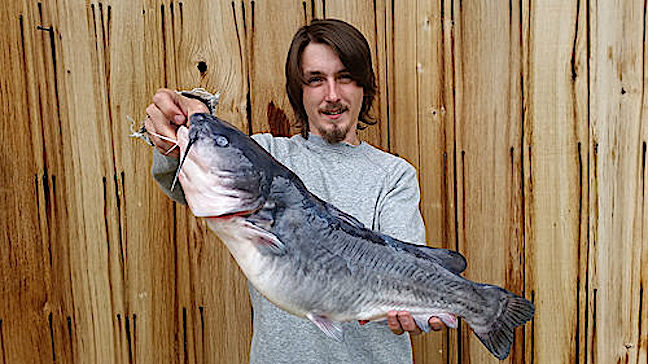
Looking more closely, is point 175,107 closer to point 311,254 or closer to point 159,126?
point 159,126

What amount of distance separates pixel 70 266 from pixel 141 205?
1.39 ft

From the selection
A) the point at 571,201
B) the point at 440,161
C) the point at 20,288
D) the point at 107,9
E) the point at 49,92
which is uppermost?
the point at 107,9

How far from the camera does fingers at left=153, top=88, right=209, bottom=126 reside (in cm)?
145

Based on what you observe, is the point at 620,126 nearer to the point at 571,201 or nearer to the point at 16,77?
the point at 571,201

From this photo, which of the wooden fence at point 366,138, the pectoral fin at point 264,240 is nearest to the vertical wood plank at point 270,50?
the wooden fence at point 366,138

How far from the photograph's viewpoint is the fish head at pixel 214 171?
50.9 inches

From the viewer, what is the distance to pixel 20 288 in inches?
95.0

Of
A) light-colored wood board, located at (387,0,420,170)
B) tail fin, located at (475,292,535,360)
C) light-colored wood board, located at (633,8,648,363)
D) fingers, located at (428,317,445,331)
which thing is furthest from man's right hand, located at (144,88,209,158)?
light-colored wood board, located at (633,8,648,363)

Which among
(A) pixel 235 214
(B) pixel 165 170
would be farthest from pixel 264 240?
(B) pixel 165 170

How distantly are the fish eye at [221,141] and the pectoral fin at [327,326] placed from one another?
20.0 inches

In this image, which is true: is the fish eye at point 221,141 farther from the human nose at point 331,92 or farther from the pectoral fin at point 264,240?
the human nose at point 331,92

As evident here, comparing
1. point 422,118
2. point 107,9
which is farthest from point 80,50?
point 422,118

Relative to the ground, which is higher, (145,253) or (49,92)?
(49,92)

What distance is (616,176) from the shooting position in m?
2.40
